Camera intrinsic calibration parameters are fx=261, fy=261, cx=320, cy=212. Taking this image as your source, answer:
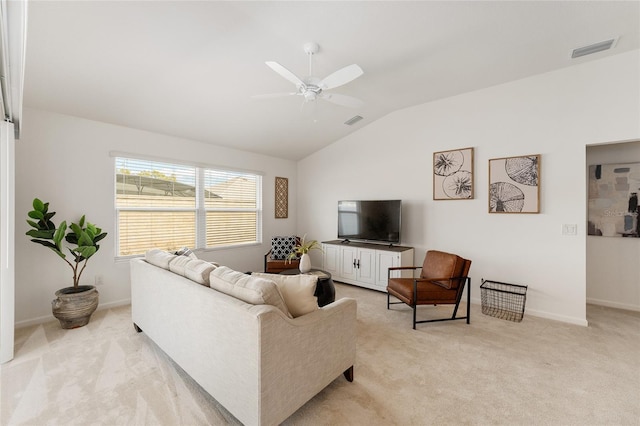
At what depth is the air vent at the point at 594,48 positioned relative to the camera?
269 centimetres

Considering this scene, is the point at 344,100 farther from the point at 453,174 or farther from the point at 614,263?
the point at 614,263

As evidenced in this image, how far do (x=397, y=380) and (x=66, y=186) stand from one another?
4.29m

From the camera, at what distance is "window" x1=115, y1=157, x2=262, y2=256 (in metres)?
3.78

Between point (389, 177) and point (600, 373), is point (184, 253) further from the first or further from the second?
point (600, 373)

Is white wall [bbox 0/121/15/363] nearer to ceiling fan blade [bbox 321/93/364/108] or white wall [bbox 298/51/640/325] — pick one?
ceiling fan blade [bbox 321/93/364/108]

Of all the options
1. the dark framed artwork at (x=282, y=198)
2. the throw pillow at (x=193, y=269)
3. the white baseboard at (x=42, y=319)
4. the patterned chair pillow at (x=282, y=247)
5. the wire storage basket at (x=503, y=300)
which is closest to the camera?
the throw pillow at (x=193, y=269)

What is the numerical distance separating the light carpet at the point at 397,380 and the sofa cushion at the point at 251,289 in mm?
804

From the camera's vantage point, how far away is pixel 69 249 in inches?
115

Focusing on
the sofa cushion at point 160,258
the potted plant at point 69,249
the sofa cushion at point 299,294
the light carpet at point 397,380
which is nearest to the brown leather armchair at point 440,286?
the light carpet at point 397,380

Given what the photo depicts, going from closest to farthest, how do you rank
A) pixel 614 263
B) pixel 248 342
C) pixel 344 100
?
1. pixel 248 342
2. pixel 344 100
3. pixel 614 263

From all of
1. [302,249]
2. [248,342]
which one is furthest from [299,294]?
[302,249]

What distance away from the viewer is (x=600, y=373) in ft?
7.18

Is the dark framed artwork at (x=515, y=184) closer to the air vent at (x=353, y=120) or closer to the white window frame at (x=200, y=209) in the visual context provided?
the air vent at (x=353, y=120)

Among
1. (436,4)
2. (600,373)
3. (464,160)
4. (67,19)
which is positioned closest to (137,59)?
(67,19)
